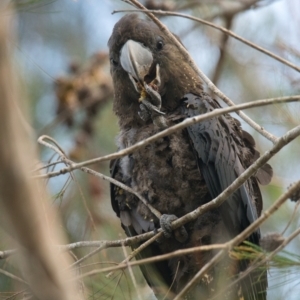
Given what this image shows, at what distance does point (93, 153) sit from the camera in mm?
4930

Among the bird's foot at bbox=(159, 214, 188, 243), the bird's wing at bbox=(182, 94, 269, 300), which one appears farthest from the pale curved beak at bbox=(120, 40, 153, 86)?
the bird's foot at bbox=(159, 214, 188, 243)

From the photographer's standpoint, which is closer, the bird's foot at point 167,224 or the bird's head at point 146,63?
the bird's foot at point 167,224

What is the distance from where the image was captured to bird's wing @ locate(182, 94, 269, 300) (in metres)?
3.17

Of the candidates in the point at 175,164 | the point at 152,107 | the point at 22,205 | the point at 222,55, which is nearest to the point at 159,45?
the point at 152,107

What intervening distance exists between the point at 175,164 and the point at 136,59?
0.66 meters

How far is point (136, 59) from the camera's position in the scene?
3.47m

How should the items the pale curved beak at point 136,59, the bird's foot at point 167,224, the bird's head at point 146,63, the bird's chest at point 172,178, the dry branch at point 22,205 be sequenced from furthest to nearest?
the bird's head at point 146,63 → the pale curved beak at point 136,59 → the bird's chest at point 172,178 → the bird's foot at point 167,224 → the dry branch at point 22,205

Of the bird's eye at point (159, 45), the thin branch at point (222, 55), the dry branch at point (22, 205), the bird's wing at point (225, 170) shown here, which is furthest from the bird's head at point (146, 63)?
the dry branch at point (22, 205)

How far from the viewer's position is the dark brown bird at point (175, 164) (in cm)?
320

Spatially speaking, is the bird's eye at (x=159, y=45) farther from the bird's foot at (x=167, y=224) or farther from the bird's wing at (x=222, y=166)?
the bird's foot at (x=167, y=224)

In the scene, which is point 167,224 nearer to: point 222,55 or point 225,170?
point 225,170

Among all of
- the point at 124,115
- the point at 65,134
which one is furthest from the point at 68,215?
the point at 65,134

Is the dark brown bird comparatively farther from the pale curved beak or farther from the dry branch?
the dry branch

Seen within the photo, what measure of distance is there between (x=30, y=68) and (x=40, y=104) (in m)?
0.35
